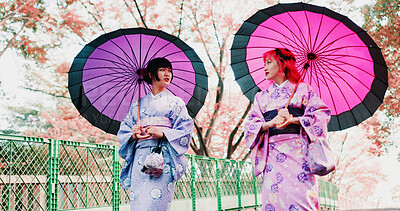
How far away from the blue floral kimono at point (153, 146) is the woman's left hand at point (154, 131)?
52mm

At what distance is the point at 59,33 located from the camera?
12.0 meters

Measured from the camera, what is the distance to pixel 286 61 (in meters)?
3.92

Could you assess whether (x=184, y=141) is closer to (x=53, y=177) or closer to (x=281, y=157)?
(x=281, y=157)

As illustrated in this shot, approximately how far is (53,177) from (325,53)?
350cm

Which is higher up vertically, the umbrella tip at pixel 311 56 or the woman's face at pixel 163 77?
the umbrella tip at pixel 311 56

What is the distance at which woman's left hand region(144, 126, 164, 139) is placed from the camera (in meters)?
3.53

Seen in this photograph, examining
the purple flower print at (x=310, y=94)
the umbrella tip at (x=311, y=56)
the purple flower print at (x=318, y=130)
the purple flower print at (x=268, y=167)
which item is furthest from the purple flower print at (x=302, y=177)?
the umbrella tip at (x=311, y=56)

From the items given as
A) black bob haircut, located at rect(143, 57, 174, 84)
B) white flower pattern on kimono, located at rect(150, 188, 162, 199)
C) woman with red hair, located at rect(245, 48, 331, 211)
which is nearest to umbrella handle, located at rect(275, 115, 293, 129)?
woman with red hair, located at rect(245, 48, 331, 211)

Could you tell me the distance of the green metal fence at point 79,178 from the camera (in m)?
4.90

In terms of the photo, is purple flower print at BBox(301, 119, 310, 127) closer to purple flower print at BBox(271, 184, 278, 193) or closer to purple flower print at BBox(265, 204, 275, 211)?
purple flower print at BBox(271, 184, 278, 193)

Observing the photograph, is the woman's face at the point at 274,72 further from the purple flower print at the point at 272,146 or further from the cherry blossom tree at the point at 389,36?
the cherry blossom tree at the point at 389,36

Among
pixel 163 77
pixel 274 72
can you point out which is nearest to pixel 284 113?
pixel 274 72

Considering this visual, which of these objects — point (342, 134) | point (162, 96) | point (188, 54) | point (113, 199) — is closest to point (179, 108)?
point (162, 96)

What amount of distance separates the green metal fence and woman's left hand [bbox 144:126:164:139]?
Answer: 5.88 feet
